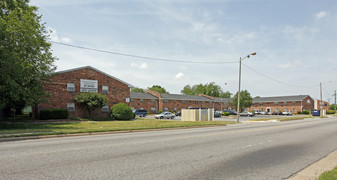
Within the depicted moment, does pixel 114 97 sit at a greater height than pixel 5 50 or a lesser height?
lesser

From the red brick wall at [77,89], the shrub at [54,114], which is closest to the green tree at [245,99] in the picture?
the red brick wall at [77,89]

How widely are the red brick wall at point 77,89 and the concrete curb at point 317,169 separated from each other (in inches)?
1069

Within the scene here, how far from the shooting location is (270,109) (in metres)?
80.6

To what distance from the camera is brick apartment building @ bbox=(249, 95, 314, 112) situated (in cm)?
7413

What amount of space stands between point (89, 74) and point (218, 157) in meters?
27.3

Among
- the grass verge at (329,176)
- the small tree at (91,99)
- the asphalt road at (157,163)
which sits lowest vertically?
the asphalt road at (157,163)

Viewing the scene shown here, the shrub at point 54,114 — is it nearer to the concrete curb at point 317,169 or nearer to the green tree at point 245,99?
the concrete curb at point 317,169

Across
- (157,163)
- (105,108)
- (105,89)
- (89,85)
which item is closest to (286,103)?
(105,108)

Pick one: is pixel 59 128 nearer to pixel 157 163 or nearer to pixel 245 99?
pixel 157 163

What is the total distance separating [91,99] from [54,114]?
462 centimetres

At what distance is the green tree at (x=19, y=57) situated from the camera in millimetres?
15258

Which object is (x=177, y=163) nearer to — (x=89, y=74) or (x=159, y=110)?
(x=89, y=74)

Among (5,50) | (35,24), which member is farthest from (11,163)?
(35,24)

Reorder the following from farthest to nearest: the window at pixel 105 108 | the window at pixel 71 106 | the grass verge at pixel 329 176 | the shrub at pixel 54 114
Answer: the window at pixel 105 108
the window at pixel 71 106
the shrub at pixel 54 114
the grass verge at pixel 329 176
